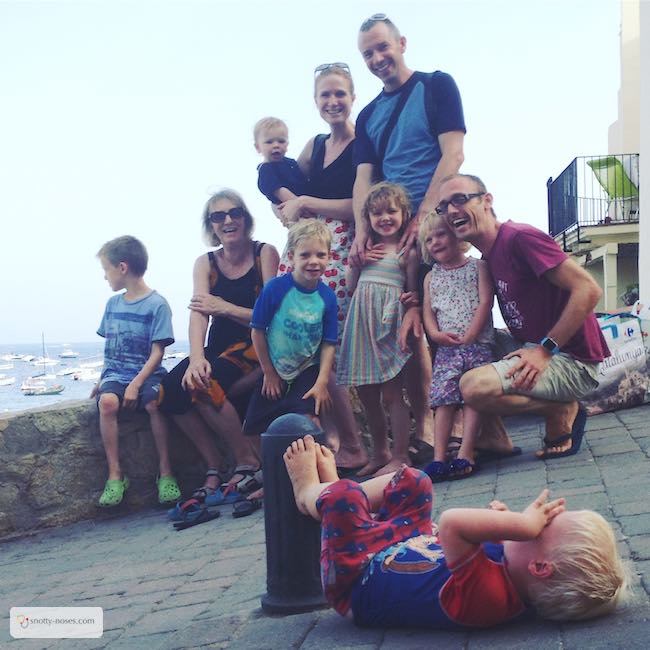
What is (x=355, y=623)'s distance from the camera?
2977 millimetres

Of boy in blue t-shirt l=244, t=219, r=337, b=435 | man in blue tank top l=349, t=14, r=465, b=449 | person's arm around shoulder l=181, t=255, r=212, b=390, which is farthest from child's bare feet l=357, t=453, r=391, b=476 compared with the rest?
person's arm around shoulder l=181, t=255, r=212, b=390

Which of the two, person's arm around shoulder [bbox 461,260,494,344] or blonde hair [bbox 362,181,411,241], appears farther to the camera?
blonde hair [bbox 362,181,411,241]

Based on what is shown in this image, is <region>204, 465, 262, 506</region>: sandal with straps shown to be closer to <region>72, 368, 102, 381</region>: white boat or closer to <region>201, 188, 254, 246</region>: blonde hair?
<region>201, 188, 254, 246</region>: blonde hair

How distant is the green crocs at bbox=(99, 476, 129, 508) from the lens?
6244mm

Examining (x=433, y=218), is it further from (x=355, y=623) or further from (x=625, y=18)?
(x=625, y=18)

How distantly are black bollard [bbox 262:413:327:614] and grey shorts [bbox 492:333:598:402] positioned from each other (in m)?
2.01

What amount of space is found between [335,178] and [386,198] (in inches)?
28.9

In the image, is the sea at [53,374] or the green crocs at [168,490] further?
the sea at [53,374]

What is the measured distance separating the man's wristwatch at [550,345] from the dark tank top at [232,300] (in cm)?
208

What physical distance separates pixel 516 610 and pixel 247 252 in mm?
4110

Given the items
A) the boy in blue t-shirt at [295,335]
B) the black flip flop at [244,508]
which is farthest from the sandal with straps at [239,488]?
the boy in blue t-shirt at [295,335]

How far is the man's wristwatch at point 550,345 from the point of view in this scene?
4.95 metres

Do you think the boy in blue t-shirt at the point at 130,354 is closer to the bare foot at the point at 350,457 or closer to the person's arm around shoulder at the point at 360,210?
the bare foot at the point at 350,457

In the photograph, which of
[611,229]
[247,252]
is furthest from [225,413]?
[611,229]
